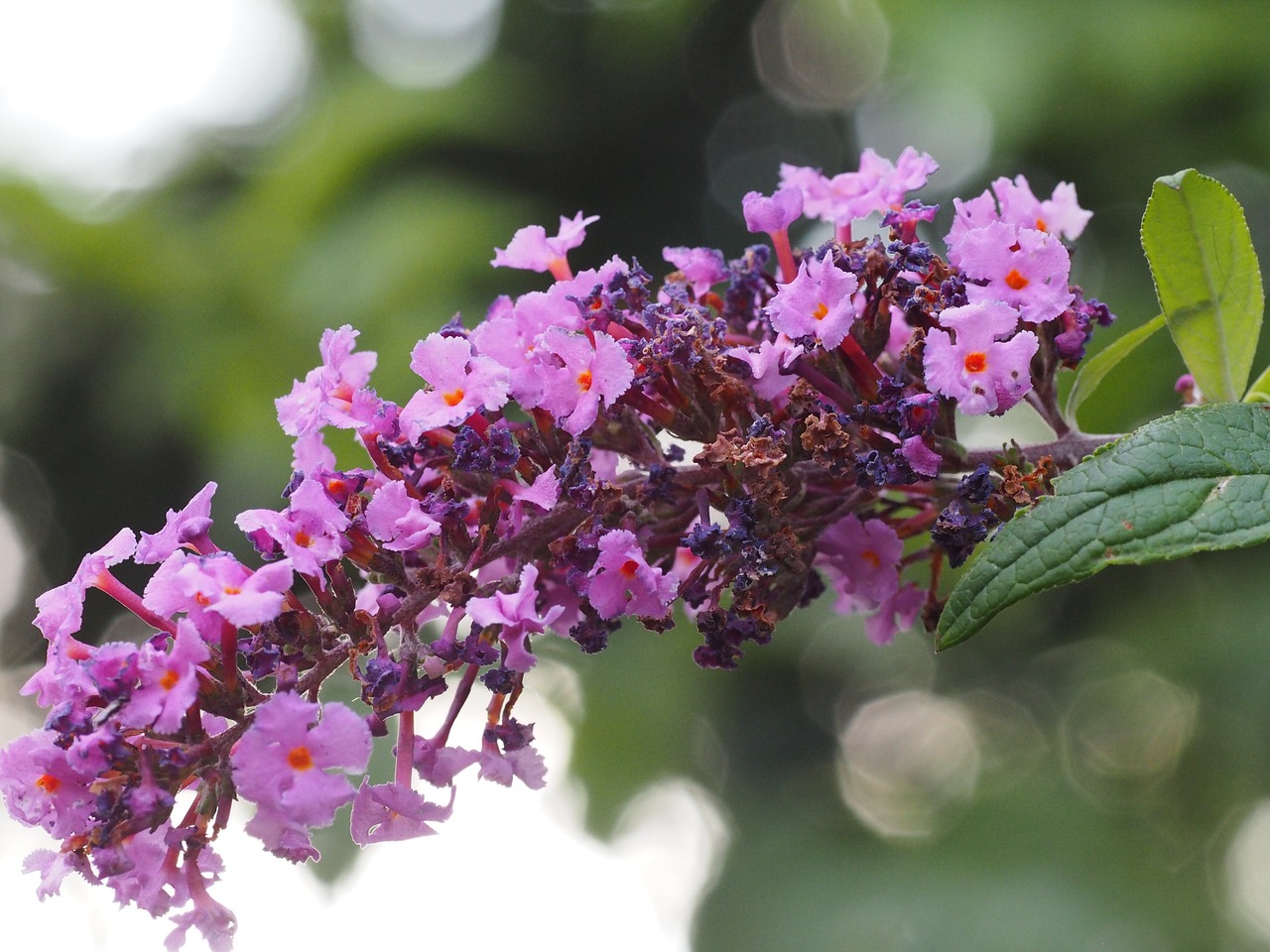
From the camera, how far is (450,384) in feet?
2.81

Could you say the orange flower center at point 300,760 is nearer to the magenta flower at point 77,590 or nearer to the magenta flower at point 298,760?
the magenta flower at point 298,760

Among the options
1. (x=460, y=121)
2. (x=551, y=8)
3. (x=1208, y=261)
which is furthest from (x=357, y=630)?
(x=551, y=8)

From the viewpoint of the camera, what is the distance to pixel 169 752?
767 mm

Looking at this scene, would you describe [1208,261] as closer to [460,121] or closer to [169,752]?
[169,752]

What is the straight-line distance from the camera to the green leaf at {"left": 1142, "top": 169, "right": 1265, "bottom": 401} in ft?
2.91

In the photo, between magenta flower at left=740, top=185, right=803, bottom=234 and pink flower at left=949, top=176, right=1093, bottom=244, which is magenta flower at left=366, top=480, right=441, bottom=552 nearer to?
magenta flower at left=740, top=185, right=803, bottom=234

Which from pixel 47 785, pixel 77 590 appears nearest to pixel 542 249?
pixel 77 590

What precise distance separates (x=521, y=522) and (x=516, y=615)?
11 cm

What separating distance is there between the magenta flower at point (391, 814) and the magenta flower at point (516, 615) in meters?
0.12

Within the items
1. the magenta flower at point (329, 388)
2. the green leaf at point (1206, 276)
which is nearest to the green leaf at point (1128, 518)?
the green leaf at point (1206, 276)

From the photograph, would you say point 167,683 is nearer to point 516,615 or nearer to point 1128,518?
point 516,615

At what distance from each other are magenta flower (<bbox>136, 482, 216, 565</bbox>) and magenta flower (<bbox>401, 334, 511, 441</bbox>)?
164mm

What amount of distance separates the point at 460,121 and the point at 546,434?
2.21 metres

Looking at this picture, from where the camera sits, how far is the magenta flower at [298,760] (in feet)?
2.35
